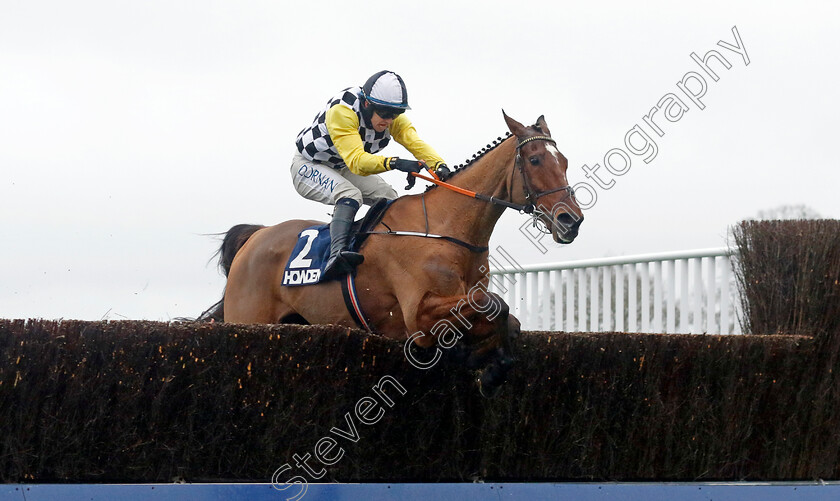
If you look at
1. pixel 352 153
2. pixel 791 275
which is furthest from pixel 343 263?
pixel 791 275

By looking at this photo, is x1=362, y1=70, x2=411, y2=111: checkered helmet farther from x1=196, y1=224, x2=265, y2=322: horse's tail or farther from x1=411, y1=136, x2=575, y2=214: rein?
x1=196, y1=224, x2=265, y2=322: horse's tail

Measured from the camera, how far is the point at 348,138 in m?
5.64

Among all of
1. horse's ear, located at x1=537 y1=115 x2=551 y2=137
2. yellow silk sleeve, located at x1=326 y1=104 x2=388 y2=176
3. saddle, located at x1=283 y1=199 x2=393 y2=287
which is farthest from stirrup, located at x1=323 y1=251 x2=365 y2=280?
horse's ear, located at x1=537 y1=115 x2=551 y2=137

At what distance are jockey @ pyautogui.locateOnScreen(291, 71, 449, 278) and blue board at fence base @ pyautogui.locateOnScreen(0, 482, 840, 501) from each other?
1.40m

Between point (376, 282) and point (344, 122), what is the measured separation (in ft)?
3.22

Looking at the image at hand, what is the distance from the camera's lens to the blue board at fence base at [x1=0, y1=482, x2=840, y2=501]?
14.8 feet

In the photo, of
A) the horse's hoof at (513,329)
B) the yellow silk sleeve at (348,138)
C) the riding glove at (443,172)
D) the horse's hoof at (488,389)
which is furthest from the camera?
the riding glove at (443,172)

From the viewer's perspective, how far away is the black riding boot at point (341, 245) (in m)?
5.54

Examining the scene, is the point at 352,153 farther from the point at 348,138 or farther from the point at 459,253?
the point at 459,253

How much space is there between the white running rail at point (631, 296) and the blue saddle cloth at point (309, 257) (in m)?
2.83

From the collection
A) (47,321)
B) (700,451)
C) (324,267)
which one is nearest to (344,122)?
(324,267)

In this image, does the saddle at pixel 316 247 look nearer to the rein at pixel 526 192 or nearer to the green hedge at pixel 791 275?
the rein at pixel 526 192

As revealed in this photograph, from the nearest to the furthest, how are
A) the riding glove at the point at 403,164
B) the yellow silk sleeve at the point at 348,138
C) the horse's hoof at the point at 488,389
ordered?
the horse's hoof at the point at 488,389, the riding glove at the point at 403,164, the yellow silk sleeve at the point at 348,138

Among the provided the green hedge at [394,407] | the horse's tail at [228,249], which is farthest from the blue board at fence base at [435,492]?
the horse's tail at [228,249]
